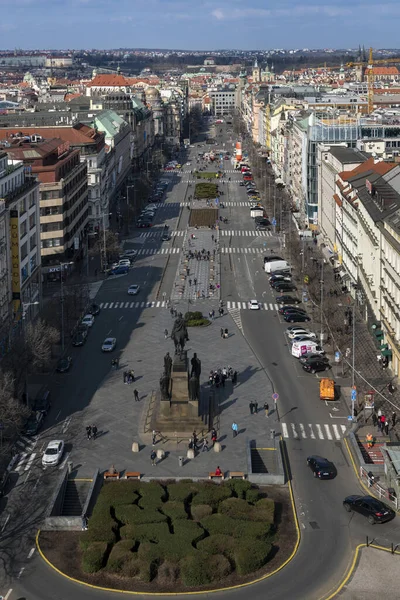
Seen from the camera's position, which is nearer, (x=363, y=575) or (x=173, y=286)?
(x=363, y=575)

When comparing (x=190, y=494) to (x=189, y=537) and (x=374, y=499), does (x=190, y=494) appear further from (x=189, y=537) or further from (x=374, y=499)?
(x=374, y=499)

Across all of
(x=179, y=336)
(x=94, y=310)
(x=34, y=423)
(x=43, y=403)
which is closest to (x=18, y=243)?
(x=94, y=310)

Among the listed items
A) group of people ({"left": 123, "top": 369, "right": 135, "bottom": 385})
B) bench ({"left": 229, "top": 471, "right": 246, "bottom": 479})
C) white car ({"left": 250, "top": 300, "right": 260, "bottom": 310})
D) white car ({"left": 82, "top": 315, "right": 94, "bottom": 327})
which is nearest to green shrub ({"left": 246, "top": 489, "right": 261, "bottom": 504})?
bench ({"left": 229, "top": 471, "right": 246, "bottom": 479})

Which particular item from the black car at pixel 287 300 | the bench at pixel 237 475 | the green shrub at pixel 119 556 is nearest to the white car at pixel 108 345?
the black car at pixel 287 300

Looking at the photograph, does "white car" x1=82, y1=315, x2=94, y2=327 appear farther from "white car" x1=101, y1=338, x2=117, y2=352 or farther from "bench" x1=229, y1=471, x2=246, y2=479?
"bench" x1=229, y1=471, x2=246, y2=479

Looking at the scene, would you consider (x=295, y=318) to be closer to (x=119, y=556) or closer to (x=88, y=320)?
(x=88, y=320)

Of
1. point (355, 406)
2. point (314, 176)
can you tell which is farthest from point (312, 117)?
point (355, 406)
